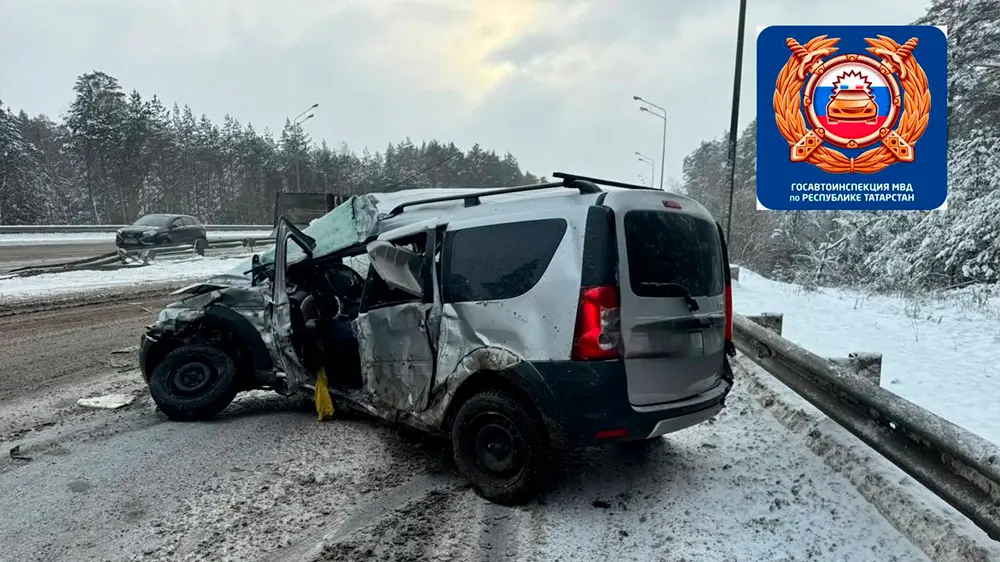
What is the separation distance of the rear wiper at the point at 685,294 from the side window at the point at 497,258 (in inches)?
28.1

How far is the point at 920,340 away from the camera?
25.5 ft

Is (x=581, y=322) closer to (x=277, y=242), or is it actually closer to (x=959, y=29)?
(x=277, y=242)

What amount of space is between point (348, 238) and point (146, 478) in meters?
2.15

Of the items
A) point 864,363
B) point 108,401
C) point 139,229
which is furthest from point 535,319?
point 139,229

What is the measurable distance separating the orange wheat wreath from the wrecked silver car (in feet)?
20.0

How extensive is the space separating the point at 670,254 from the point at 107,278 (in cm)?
1612

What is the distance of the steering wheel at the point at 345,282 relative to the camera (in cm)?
561

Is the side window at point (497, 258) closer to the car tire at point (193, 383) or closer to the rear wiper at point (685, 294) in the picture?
the rear wiper at point (685, 294)

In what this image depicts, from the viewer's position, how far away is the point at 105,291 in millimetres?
13430

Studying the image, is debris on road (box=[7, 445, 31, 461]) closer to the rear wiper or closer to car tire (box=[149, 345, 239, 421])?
car tire (box=[149, 345, 239, 421])

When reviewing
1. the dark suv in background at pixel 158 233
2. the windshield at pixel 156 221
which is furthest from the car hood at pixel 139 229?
the windshield at pixel 156 221

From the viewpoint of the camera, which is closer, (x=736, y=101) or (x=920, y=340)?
(x=920, y=340)

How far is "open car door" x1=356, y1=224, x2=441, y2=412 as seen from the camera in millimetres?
3912

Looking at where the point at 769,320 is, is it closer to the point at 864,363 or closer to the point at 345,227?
the point at 864,363
